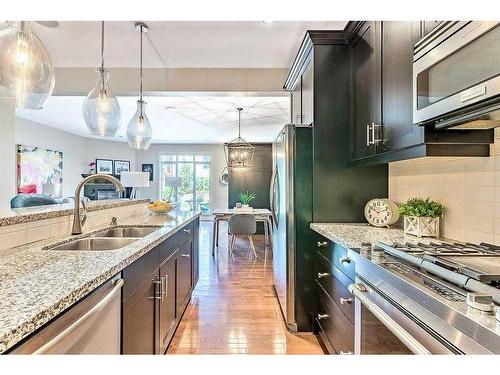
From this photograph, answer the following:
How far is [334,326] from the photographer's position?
191cm

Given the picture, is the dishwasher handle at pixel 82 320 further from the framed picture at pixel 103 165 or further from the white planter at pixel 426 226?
the framed picture at pixel 103 165

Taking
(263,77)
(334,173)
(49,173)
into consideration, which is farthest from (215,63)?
(49,173)

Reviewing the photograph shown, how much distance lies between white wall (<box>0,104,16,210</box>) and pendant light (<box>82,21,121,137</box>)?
2.26 meters

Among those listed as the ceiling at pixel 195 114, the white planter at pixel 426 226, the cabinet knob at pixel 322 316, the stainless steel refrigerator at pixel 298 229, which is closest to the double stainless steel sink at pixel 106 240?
the stainless steel refrigerator at pixel 298 229

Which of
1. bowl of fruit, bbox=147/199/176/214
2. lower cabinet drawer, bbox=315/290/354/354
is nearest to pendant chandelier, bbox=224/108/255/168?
bowl of fruit, bbox=147/199/176/214

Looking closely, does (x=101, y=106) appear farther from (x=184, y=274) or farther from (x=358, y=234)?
(x=358, y=234)

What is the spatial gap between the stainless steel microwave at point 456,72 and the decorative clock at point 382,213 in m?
0.96

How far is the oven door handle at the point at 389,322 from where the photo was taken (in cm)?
89

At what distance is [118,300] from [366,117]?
74.3 inches

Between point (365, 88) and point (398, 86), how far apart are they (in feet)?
1.54

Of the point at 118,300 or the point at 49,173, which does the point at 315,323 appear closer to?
the point at 118,300

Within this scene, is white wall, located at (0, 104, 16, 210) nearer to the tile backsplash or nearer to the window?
the tile backsplash

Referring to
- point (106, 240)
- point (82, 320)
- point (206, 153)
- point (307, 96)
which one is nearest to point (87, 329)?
point (82, 320)

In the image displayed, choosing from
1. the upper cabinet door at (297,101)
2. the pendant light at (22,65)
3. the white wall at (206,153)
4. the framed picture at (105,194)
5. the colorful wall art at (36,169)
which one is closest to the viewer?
the pendant light at (22,65)
